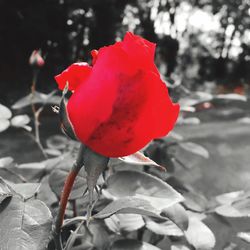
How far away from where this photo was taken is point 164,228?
21.2 inches

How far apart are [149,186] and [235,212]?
0.16 metres

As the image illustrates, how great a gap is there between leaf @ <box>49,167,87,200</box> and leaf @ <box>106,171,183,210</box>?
0.10ft

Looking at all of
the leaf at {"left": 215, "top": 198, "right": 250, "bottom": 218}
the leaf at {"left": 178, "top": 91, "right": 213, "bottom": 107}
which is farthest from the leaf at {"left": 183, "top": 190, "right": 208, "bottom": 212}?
the leaf at {"left": 178, "top": 91, "right": 213, "bottom": 107}

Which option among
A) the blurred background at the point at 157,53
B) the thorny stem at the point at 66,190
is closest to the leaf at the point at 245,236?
the thorny stem at the point at 66,190

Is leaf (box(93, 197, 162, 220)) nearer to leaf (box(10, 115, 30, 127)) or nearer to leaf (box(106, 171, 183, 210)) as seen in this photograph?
leaf (box(106, 171, 183, 210))

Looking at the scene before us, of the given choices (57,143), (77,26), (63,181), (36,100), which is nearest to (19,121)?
(36,100)

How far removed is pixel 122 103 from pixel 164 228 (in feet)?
0.90

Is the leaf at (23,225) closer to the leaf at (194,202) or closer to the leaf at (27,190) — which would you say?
the leaf at (27,190)

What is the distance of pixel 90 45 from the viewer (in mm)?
6543

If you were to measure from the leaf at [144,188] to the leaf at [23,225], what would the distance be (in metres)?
0.10

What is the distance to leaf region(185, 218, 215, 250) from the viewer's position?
52 cm

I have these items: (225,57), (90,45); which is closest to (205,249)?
(90,45)

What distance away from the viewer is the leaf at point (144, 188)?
0.42 meters

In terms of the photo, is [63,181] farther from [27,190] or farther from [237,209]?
[237,209]
